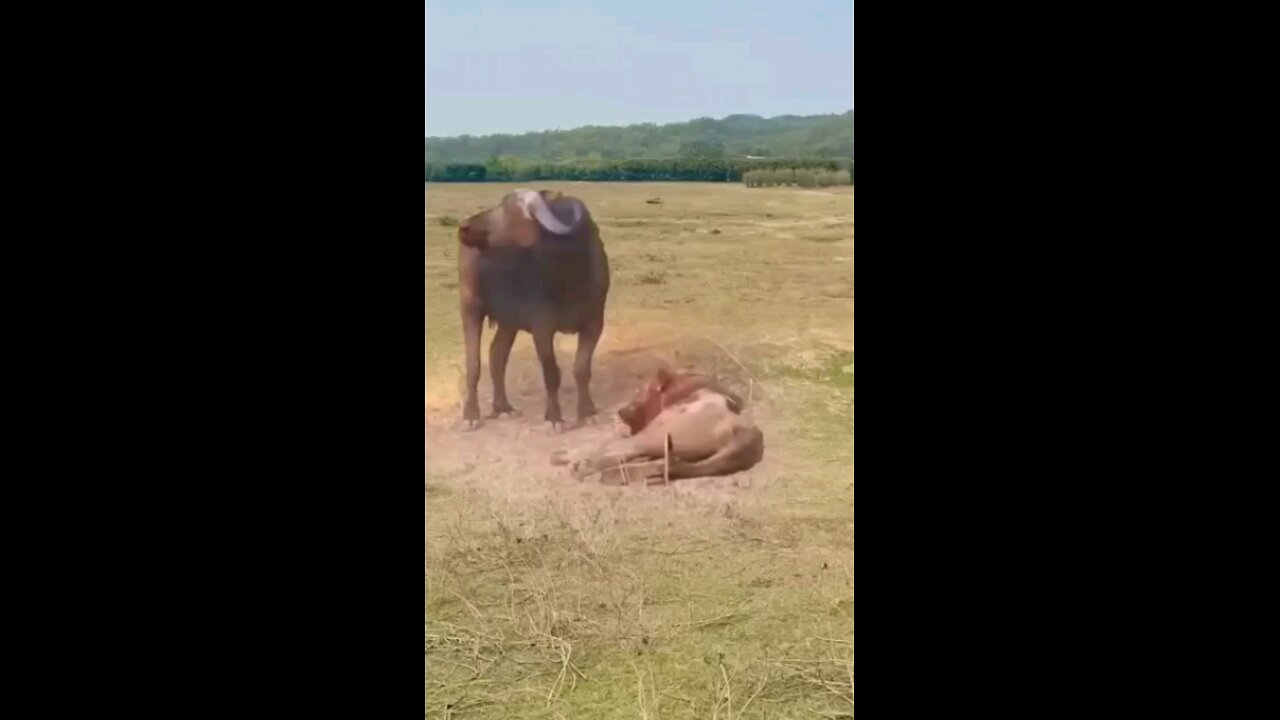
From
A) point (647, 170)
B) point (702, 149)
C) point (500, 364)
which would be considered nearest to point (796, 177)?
point (702, 149)

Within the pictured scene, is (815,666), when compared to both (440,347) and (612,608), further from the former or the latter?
(440,347)

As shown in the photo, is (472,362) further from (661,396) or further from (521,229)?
(661,396)

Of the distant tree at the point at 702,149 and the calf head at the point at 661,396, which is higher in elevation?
the distant tree at the point at 702,149

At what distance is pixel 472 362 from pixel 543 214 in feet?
2.13

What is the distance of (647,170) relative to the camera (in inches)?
198

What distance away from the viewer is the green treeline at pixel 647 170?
452cm

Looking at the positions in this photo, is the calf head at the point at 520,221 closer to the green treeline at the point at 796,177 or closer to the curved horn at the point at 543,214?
the curved horn at the point at 543,214

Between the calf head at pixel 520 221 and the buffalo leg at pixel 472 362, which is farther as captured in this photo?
the buffalo leg at pixel 472 362

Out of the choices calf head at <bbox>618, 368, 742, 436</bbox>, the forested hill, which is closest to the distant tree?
the forested hill

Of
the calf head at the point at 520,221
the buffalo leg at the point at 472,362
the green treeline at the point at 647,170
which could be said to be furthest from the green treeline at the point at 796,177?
the buffalo leg at the point at 472,362

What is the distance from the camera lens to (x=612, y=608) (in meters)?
2.85

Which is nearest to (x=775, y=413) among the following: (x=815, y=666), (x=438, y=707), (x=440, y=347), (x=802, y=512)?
(x=802, y=512)

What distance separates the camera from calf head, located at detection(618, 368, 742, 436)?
3756 mm

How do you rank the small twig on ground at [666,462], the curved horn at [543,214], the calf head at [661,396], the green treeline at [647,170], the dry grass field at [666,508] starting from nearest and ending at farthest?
1. the dry grass field at [666,508]
2. the small twig on ground at [666,462]
3. the calf head at [661,396]
4. the curved horn at [543,214]
5. the green treeline at [647,170]
